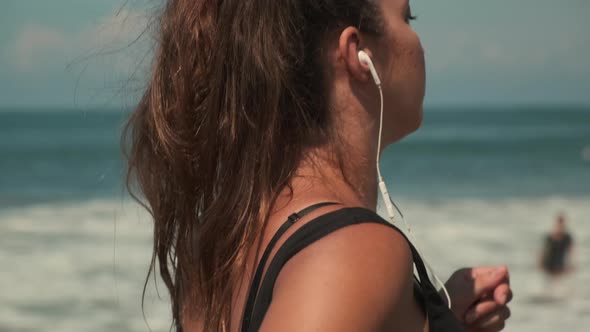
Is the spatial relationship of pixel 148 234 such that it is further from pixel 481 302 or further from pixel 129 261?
pixel 481 302

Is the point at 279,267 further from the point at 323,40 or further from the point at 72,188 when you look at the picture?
the point at 72,188

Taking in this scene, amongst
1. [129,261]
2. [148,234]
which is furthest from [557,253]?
[148,234]

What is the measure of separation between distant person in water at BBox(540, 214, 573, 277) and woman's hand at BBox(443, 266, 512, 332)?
A: 7.14m

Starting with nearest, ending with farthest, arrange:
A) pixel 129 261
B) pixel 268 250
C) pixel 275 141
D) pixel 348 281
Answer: pixel 348 281 < pixel 268 250 < pixel 275 141 < pixel 129 261

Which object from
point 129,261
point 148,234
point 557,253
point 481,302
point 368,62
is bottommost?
point 148,234

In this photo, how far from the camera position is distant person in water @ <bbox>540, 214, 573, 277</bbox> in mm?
8570

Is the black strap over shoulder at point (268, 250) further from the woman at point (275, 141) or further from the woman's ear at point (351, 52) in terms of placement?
the woman's ear at point (351, 52)

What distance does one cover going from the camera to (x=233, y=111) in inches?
57.5

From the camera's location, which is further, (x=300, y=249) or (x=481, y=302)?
(x=481, y=302)

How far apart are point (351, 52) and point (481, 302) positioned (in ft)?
1.85

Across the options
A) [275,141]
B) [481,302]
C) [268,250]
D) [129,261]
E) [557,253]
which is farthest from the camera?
[129,261]

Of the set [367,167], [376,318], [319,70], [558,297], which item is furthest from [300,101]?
[558,297]

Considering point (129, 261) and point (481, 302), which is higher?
point (481, 302)

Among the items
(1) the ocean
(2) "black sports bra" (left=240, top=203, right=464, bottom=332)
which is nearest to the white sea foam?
(1) the ocean
